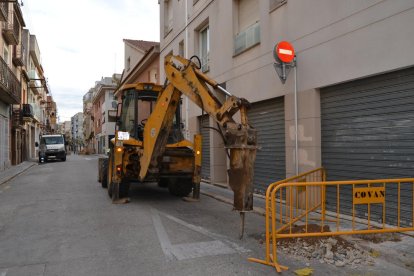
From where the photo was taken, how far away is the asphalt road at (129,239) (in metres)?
4.55

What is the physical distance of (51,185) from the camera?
13.1m

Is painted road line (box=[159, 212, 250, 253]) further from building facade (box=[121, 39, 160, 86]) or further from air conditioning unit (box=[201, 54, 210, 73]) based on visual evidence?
building facade (box=[121, 39, 160, 86])

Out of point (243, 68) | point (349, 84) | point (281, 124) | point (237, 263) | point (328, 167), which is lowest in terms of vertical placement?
point (237, 263)

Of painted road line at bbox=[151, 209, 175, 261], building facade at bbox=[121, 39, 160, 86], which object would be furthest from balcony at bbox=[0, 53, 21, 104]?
painted road line at bbox=[151, 209, 175, 261]

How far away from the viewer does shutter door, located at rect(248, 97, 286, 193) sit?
949 centimetres

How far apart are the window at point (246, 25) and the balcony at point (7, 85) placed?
1256cm

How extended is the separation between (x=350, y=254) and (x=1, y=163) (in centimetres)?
2095

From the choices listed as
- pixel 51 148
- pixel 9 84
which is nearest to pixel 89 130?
pixel 51 148

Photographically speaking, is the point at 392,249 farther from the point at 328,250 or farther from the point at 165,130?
the point at 165,130

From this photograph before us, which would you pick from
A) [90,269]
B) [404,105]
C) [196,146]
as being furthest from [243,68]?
[90,269]

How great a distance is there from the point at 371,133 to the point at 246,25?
5.98 metres

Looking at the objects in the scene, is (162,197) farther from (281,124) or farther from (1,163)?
(1,163)

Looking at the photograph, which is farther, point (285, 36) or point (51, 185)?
point (51, 185)

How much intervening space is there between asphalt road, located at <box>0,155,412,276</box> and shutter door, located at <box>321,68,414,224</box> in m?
2.04
